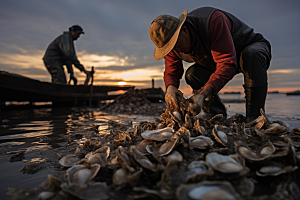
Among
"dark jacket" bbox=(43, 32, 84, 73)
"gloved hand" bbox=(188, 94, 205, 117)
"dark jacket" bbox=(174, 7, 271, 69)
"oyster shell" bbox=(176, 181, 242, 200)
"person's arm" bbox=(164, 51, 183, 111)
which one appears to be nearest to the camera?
"oyster shell" bbox=(176, 181, 242, 200)

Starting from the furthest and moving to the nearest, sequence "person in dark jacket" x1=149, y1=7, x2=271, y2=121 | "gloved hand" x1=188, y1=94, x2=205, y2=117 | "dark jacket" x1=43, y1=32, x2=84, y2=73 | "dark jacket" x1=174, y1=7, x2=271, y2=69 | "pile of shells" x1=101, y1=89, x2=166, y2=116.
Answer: "dark jacket" x1=43, y1=32, x2=84, y2=73 → "pile of shells" x1=101, y1=89, x2=166, y2=116 → "dark jacket" x1=174, y1=7, x2=271, y2=69 → "person in dark jacket" x1=149, y1=7, x2=271, y2=121 → "gloved hand" x1=188, y1=94, x2=205, y2=117

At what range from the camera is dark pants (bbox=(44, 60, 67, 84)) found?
28.6 ft

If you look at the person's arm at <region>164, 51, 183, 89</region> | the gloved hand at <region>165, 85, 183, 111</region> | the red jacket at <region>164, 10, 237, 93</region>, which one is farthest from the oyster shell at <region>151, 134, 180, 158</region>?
the person's arm at <region>164, 51, 183, 89</region>

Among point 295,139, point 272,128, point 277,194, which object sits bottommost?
point 277,194

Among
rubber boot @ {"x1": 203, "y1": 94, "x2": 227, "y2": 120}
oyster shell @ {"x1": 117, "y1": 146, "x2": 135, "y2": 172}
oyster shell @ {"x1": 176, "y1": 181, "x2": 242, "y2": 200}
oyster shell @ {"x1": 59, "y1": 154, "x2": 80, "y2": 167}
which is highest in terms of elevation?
rubber boot @ {"x1": 203, "y1": 94, "x2": 227, "y2": 120}

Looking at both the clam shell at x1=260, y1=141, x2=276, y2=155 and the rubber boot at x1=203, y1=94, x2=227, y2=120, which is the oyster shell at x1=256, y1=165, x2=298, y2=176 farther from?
the rubber boot at x1=203, y1=94, x2=227, y2=120

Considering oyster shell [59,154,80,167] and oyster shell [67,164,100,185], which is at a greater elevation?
oyster shell [67,164,100,185]

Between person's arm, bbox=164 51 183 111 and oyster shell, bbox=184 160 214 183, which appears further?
person's arm, bbox=164 51 183 111

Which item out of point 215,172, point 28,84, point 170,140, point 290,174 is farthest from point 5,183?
point 28,84

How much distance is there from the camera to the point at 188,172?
118cm

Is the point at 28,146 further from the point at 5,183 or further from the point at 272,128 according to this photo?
the point at 272,128

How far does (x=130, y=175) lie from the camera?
1165 mm

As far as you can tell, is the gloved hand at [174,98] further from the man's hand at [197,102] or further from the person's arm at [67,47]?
the person's arm at [67,47]

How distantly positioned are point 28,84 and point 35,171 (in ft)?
25.9
